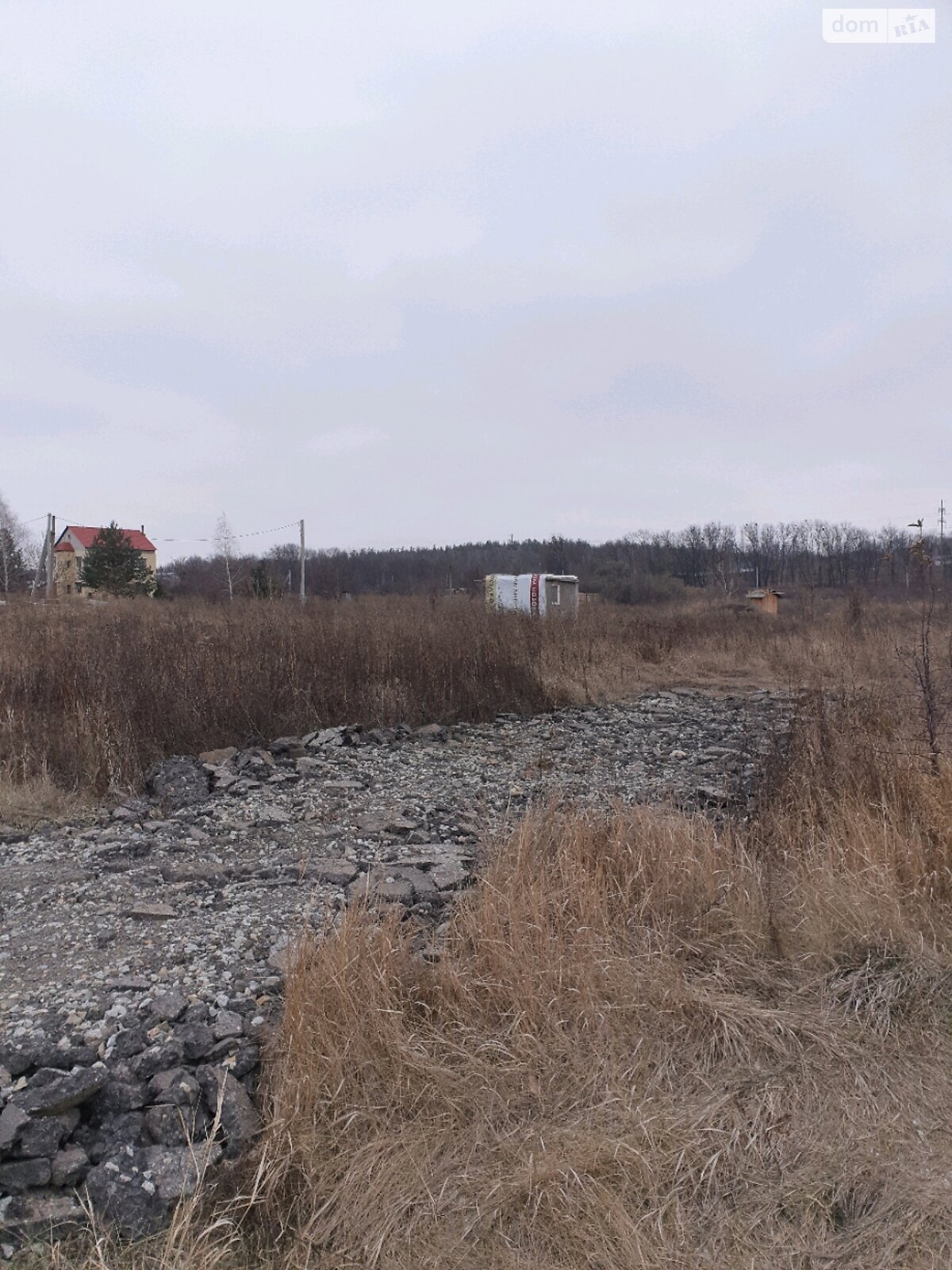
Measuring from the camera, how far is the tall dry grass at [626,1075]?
189 cm

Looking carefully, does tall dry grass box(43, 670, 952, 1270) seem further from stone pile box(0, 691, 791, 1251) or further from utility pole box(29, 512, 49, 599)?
utility pole box(29, 512, 49, 599)

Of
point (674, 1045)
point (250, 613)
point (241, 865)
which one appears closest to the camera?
point (674, 1045)

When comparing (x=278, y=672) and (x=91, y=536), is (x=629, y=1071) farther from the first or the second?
(x=91, y=536)

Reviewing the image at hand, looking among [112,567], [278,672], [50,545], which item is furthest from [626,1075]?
[112,567]

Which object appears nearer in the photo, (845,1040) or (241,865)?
(845,1040)

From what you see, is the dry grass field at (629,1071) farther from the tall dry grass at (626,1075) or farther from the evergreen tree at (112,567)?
the evergreen tree at (112,567)

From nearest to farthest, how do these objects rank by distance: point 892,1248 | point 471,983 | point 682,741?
point 892,1248
point 471,983
point 682,741

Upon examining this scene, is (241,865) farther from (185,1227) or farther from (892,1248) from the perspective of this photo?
(892,1248)

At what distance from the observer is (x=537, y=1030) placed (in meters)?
2.54

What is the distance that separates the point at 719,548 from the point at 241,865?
67594mm

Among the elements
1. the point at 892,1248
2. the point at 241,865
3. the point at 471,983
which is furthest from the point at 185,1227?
the point at 241,865

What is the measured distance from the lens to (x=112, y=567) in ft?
94.6

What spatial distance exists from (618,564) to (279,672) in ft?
149

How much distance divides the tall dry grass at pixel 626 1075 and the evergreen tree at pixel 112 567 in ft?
91.1
